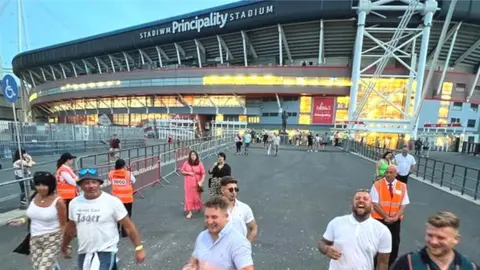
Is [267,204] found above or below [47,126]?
below

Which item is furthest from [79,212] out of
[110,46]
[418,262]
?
[110,46]

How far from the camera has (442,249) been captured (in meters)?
1.82

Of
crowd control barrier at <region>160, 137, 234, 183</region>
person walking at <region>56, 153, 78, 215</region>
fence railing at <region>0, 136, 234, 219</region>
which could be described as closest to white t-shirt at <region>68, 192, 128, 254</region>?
person walking at <region>56, 153, 78, 215</region>

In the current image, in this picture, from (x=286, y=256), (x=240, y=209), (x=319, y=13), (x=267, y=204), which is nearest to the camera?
(x=240, y=209)

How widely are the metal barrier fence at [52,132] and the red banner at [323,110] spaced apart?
3116cm

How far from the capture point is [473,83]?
4012 cm

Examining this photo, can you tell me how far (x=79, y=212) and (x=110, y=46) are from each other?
58913 mm

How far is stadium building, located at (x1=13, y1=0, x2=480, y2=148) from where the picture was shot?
34344mm

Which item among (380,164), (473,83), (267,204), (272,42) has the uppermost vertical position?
(272,42)

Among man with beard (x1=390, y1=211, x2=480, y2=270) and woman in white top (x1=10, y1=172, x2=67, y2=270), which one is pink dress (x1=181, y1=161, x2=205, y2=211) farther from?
man with beard (x1=390, y1=211, x2=480, y2=270)

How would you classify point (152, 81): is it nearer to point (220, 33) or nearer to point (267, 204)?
point (220, 33)

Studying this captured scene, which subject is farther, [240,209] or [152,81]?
[152,81]

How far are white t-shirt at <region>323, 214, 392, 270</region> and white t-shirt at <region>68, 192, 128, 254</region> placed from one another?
2.33 meters

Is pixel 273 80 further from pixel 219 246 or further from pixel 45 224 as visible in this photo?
pixel 219 246
